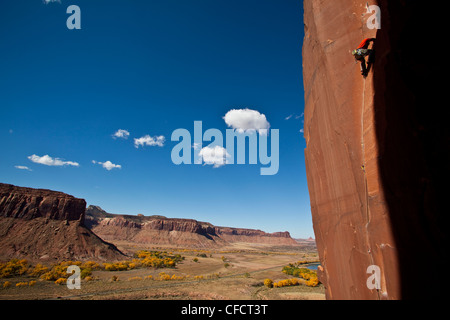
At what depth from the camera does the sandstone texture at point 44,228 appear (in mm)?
51156

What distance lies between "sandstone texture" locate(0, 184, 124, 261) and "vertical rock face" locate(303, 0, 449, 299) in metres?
64.8

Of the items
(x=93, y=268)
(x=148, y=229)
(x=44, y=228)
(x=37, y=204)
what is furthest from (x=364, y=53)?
(x=148, y=229)

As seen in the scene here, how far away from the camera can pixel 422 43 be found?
3896 millimetres

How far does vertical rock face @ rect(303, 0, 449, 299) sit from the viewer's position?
3.51 m

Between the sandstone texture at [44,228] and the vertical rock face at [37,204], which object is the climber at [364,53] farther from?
the vertical rock face at [37,204]

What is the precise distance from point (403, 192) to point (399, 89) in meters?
1.80

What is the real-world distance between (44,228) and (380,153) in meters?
78.0

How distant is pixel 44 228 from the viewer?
58.8 m

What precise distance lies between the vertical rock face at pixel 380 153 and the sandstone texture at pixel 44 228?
64752 mm

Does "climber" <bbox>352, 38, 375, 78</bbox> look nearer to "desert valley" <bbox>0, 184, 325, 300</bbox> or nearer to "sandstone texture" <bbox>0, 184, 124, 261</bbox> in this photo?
"desert valley" <bbox>0, 184, 325, 300</bbox>

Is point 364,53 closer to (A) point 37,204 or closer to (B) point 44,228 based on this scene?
(B) point 44,228

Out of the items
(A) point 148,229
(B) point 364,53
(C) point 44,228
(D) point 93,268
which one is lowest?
(A) point 148,229

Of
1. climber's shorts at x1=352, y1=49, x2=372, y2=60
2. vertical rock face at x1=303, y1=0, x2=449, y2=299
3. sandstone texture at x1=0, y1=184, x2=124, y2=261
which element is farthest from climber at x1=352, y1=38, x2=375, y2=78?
sandstone texture at x1=0, y1=184, x2=124, y2=261
